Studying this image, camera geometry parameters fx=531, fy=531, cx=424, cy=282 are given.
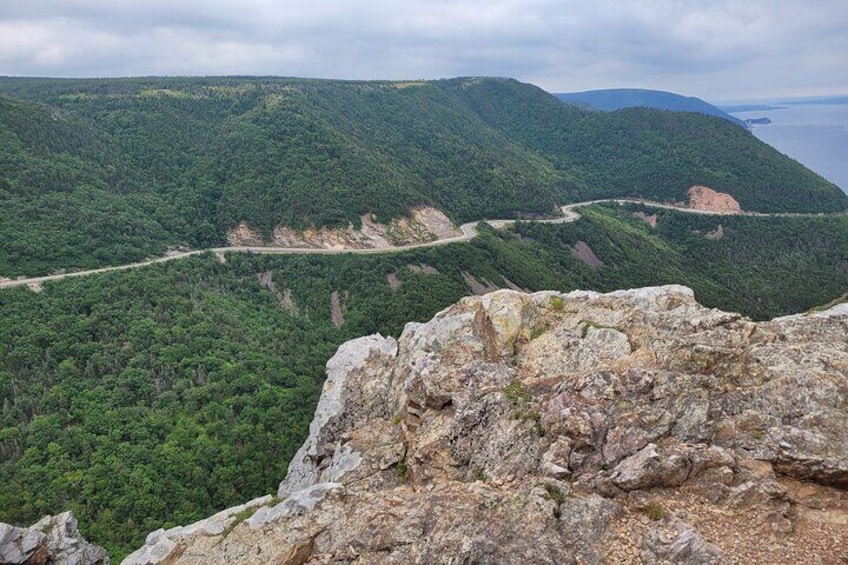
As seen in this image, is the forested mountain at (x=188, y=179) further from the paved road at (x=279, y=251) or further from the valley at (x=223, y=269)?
the paved road at (x=279, y=251)

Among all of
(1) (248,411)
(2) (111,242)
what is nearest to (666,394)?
(1) (248,411)

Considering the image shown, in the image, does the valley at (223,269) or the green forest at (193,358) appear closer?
the green forest at (193,358)

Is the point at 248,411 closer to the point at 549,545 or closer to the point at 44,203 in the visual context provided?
the point at 549,545

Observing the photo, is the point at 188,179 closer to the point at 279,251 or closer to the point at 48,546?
the point at 279,251

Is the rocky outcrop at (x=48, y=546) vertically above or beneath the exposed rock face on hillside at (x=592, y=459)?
beneath

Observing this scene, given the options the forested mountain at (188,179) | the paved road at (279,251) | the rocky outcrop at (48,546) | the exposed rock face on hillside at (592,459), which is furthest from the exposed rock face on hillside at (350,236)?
the exposed rock face on hillside at (592,459)

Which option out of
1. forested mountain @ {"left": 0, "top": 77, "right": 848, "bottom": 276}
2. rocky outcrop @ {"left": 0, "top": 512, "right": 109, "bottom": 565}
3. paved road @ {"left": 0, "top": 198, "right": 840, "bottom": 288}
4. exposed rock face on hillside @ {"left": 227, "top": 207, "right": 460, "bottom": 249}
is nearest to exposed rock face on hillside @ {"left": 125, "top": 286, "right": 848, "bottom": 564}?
rocky outcrop @ {"left": 0, "top": 512, "right": 109, "bottom": 565}

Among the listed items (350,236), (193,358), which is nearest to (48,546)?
(193,358)
